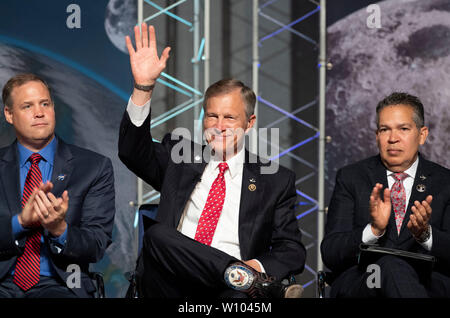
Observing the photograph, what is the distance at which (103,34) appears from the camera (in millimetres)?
5340

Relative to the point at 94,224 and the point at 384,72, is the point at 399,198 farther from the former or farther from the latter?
the point at 384,72

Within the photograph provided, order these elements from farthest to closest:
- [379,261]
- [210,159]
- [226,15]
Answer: [226,15] → [210,159] → [379,261]

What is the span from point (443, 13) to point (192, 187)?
2.93m

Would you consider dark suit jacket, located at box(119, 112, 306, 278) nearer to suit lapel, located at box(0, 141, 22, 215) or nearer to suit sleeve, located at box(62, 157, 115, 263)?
suit sleeve, located at box(62, 157, 115, 263)

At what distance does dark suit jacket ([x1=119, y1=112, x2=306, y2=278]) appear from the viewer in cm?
326

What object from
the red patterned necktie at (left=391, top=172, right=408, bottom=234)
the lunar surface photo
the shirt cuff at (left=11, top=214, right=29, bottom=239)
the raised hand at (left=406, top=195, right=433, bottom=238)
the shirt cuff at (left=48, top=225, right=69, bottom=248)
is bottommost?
the shirt cuff at (left=48, top=225, right=69, bottom=248)

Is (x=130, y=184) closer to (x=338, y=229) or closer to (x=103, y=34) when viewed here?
(x=103, y=34)

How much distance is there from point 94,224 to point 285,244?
105 cm

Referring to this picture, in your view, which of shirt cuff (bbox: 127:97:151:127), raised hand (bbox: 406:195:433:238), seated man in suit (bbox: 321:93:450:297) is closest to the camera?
raised hand (bbox: 406:195:433:238)

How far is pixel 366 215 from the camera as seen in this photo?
345 centimetres

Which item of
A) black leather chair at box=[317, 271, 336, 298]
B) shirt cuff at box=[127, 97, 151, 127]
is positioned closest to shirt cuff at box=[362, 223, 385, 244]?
black leather chair at box=[317, 271, 336, 298]

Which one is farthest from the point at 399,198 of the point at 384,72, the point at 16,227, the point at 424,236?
the point at 16,227

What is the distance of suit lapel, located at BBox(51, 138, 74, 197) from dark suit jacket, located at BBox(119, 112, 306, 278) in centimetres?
32

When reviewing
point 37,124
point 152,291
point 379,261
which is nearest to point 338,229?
point 379,261
